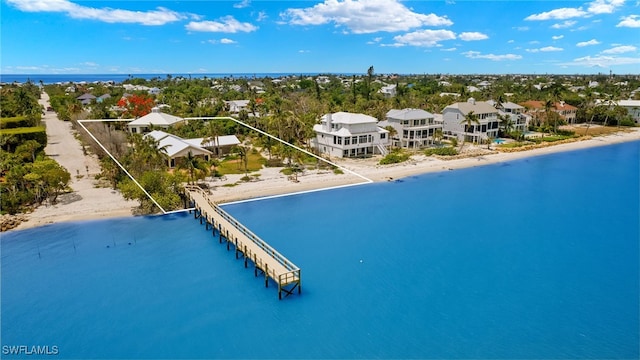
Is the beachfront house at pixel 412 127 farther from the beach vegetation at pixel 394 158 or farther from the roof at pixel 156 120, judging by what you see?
the roof at pixel 156 120

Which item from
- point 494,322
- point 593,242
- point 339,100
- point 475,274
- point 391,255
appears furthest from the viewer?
point 339,100

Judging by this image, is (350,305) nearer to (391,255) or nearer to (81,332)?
(391,255)

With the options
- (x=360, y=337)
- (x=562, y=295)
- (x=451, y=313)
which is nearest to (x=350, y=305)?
(x=360, y=337)

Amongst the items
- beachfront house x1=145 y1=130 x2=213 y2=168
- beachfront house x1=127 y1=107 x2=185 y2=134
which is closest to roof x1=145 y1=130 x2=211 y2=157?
beachfront house x1=145 y1=130 x2=213 y2=168

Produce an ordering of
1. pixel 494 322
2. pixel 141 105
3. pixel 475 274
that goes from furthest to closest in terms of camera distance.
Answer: pixel 141 105, pixel 475 274, pixel 494 322

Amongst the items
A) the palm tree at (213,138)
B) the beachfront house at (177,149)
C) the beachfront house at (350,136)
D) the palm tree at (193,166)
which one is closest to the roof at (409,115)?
the beachfront house at (350,136)

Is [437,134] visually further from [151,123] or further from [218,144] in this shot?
[151,123]

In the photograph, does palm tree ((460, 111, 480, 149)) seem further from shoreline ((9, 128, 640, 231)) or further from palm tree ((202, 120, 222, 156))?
palm tree ((202, 120, 222, 156))
